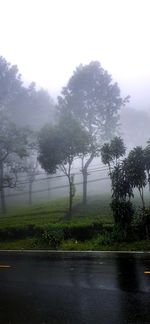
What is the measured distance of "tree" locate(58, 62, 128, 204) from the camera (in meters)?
40.2

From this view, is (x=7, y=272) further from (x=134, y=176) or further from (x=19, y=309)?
(x=134, y=176)

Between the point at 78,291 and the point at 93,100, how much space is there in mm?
31119

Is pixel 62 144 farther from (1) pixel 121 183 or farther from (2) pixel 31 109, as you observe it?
(2) pixel 31 109

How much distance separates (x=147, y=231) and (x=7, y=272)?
28.4 feet

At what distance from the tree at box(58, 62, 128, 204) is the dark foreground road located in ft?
82.1

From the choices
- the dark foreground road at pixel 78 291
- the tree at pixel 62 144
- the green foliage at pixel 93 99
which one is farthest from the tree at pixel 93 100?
the dark foreground road at pixel 78 291

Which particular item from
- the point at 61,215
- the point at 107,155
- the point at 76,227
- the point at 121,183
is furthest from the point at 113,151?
the point at 61,215

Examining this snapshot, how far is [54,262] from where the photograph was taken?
685 inches

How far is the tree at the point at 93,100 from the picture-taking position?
40.2 m

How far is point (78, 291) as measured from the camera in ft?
38.0

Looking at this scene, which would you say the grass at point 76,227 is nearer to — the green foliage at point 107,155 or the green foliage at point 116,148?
the green foliage at point 107,155

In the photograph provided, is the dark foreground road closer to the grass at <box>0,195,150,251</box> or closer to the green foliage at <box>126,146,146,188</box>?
the grass at <box>0,195,150,251</box>

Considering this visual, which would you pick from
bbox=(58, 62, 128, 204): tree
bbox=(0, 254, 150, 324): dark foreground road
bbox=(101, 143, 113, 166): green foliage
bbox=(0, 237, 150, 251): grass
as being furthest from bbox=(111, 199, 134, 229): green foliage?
bbox=(58, 62, 128, 204): tree

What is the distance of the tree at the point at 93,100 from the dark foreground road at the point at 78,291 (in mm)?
25026
